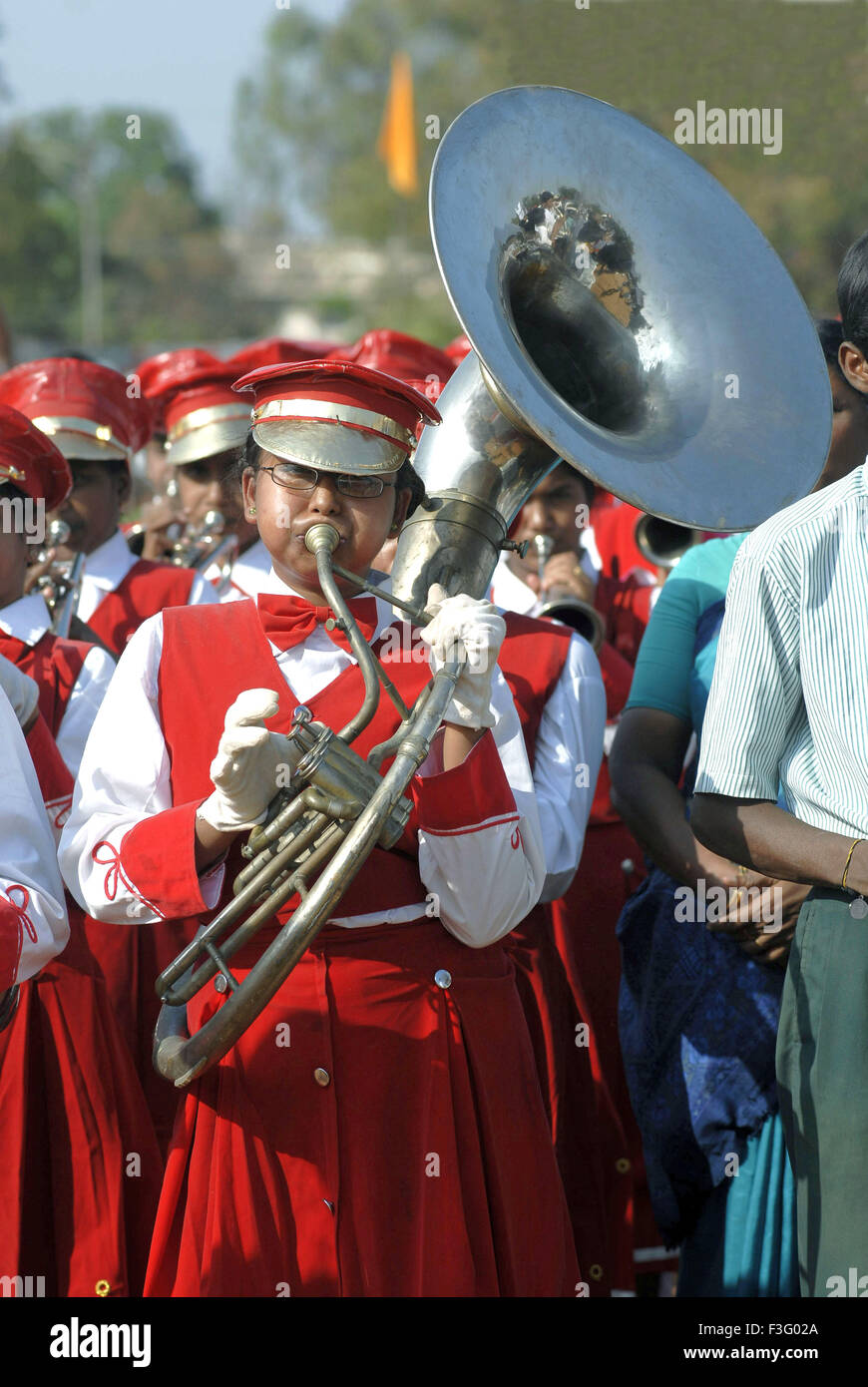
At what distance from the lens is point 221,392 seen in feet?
19.6

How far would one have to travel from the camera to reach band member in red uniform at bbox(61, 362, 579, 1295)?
291 centimetres

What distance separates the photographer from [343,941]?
3.05 metres

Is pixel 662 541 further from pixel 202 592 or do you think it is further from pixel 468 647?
pixel 468 647

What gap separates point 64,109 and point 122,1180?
96.8m

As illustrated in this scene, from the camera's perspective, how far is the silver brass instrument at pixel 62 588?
4734 millimetres

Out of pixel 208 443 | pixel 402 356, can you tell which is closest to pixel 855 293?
pixel 208 443

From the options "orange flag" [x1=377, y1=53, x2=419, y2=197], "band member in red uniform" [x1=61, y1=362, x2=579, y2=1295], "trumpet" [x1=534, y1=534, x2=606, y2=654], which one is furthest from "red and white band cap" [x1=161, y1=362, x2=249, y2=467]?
"orange flag" [x1=377, y1=53, x2=419, y2=197]

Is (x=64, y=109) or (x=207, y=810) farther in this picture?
(x=64, y=109)

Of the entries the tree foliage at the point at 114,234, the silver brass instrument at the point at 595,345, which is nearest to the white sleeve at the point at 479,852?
the silver brass instrument at the point at 595,345

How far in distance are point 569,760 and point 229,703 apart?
3.31ft

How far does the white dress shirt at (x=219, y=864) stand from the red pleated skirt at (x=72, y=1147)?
569 mm

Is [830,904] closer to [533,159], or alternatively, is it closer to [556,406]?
[556,406]

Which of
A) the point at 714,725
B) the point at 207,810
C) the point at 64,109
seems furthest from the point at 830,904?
the point at 64,109

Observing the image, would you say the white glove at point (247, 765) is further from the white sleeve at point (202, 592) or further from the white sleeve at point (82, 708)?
the white sleeve at point (202, 592)
